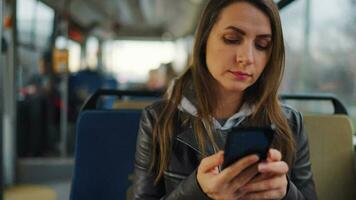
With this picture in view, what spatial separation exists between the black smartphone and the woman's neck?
472 millimetres

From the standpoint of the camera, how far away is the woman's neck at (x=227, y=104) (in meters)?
1.29

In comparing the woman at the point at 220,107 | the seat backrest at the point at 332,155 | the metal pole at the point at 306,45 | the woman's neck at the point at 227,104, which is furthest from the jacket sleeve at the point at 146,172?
the metal pole at the point at 306,45

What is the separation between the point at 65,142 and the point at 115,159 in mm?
3976

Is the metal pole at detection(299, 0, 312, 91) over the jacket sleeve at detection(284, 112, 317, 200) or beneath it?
over

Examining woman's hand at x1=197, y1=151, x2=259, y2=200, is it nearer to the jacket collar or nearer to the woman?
the woman

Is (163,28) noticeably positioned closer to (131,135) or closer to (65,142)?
(65,142)

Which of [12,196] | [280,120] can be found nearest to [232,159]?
[280,120]

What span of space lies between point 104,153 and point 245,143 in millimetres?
1083

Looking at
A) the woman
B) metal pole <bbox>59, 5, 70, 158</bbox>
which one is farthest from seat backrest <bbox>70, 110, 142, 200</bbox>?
metal pole <bbox>59, 5, 70, 158</bbox>

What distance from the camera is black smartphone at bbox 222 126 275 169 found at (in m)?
0.80

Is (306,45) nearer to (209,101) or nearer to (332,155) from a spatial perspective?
(332,155)

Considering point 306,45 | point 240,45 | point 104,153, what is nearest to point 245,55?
point 240,45

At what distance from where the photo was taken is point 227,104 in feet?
4.25

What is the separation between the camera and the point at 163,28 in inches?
576
